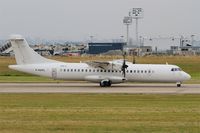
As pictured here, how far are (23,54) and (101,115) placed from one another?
2803 centimetres

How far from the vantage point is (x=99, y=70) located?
51.8 metres

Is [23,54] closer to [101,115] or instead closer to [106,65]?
[106,65]

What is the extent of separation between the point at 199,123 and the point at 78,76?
99.3 feet

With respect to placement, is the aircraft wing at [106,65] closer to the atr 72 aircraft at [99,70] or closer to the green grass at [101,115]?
the atr 72 aircraft at [99,70]

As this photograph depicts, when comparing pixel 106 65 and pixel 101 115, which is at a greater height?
pixel 101 115

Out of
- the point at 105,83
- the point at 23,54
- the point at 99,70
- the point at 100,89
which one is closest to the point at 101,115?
the point at 100,89

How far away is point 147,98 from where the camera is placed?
3625 cm

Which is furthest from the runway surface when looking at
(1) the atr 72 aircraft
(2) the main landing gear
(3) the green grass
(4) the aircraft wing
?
(3) the green grass

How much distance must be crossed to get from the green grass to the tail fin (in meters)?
16.8

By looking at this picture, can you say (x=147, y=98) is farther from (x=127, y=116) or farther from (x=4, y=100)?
(x=127, y=116)

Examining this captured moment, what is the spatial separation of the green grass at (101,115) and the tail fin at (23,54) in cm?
1677

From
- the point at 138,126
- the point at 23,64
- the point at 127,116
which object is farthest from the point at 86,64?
the point at 138,126

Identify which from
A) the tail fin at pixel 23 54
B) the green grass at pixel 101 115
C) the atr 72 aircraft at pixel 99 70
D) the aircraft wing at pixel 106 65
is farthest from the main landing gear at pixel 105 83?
the green grass at pixel 101 115

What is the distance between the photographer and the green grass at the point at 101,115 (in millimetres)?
19953
